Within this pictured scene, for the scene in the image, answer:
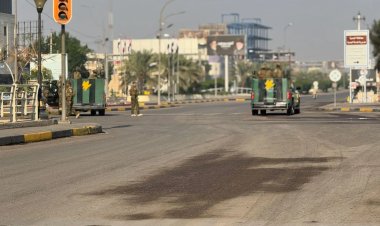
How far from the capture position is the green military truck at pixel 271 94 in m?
44.1

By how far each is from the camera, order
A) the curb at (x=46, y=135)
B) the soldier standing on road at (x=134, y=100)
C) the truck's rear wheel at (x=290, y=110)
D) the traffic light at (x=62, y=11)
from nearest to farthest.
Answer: the curb at (x=46, y=135), the traffic light at (x=62, y=11), the soldier standing on road at (x=134, y=100), the truck's rear wheel at (x=290, y=110)

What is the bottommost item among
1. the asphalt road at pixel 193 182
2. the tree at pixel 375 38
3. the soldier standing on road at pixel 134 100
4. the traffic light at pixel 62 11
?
the asphalt road at pixel 193 182

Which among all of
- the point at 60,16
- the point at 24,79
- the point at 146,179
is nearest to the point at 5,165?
the point at 146,179

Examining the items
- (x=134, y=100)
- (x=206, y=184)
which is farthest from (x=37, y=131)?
(x=134, y=100)

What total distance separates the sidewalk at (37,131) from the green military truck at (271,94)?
1784 cm

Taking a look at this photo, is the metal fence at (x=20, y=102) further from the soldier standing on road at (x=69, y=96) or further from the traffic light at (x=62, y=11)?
the soldier standing on road at (x=69, y=96)

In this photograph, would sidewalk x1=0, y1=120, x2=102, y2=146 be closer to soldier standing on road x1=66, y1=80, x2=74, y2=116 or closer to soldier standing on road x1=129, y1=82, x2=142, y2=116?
soldier standing on road x1=66, y1=80, x2=74, y2=116

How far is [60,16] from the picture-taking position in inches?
1100

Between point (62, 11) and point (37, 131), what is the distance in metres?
5.74

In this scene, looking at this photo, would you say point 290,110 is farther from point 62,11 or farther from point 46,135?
point 46,135

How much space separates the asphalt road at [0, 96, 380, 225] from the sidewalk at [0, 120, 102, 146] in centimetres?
98

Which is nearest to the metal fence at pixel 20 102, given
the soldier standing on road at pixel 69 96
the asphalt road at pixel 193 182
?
the asphalt road at pixel 193 182

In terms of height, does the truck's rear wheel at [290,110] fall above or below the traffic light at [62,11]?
below

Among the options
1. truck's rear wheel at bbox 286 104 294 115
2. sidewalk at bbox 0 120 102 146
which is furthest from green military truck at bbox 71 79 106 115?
sidewalk at bbox 0 120 102 146
